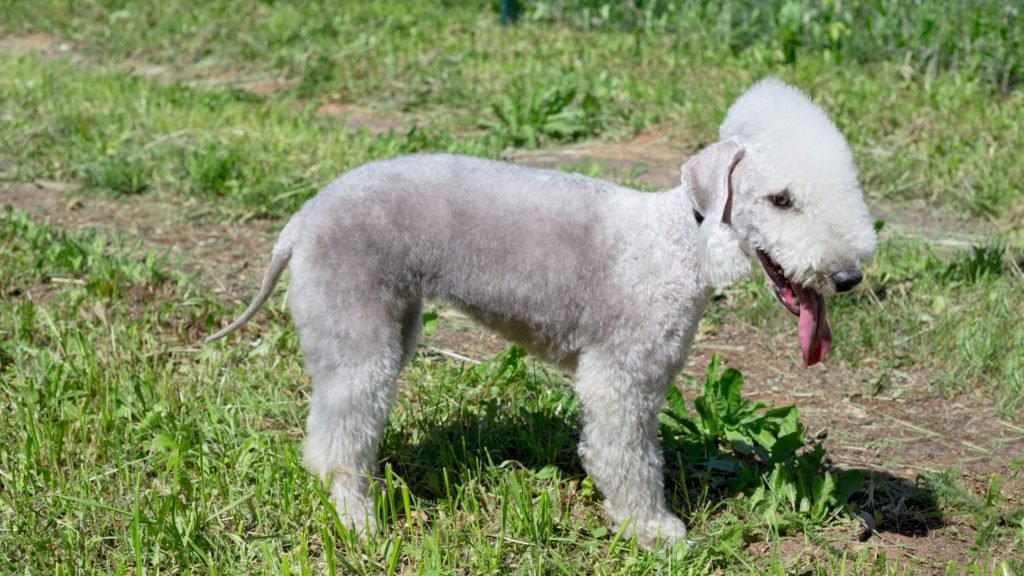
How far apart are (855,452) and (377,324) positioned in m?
1.74

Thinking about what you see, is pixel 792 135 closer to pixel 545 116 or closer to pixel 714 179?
pixel 714 179

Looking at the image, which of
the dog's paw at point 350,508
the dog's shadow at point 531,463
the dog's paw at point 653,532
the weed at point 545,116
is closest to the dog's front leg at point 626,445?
the dog's paw at point 653,532

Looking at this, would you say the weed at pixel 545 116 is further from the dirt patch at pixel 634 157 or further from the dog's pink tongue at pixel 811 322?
the dog's pink tongue at pixel 811 322

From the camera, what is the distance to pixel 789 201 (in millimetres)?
2701

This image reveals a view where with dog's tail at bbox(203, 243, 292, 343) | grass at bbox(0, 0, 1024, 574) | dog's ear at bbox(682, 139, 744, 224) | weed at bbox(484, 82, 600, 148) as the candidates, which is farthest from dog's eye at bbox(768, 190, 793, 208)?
weed at bbox(484, 82, 600, 148)

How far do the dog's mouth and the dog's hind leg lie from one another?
38.9 inches

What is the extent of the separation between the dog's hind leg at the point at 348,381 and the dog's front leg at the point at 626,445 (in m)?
0.54

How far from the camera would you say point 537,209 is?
2990 millimetres

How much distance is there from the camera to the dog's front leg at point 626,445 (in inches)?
118

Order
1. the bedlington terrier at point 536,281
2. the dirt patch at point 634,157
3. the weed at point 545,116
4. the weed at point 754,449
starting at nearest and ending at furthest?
the bedlington terrier at point 536,281 → the weed at point 754,449 → the dirt patch at point 634,157 → the weed at point 545,116

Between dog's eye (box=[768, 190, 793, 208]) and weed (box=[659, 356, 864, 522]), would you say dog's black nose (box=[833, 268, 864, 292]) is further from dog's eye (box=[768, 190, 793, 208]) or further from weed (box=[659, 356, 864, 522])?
weed (box=[659, 356, 864, 522])

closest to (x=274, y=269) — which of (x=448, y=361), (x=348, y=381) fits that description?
(x=348, y=381)

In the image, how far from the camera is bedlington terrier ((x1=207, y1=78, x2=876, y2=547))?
288cm

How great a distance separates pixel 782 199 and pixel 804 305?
28cm
